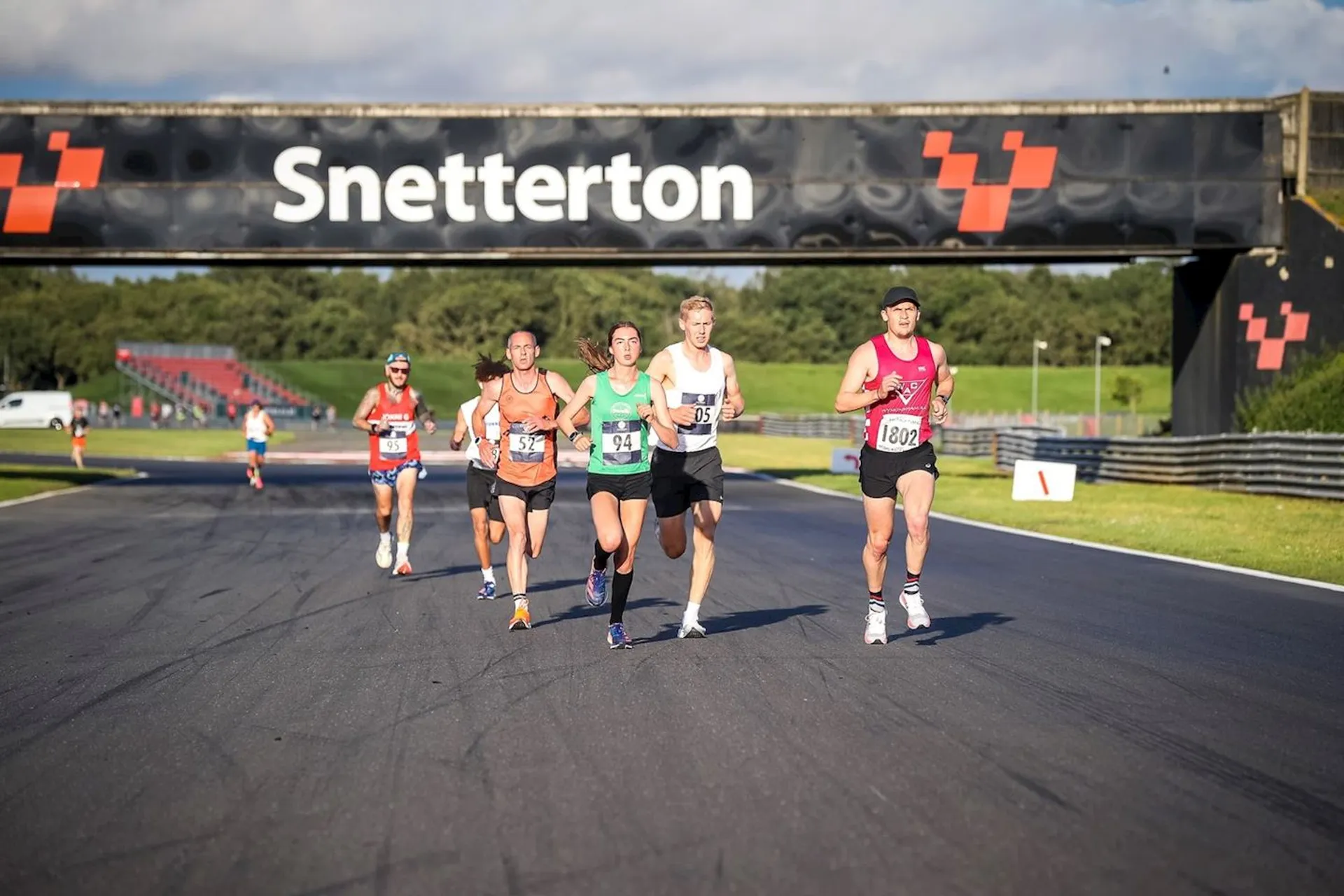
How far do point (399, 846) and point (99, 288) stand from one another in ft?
506

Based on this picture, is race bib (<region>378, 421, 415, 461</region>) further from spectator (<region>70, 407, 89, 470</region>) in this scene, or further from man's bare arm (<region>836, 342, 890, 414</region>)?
spectator (<region>70, 407, 89, 470</region>)

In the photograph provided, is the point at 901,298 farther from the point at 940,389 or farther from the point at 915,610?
the point at 915,610

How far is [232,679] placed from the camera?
30.1ft

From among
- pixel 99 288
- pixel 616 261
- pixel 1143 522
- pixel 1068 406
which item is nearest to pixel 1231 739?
pixel 1143 522

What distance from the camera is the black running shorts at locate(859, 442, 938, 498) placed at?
33.6 feet

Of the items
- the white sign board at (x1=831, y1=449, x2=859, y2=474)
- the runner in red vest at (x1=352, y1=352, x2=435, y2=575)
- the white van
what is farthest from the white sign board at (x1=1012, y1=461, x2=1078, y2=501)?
the white van

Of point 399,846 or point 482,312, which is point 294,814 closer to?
point 399,846

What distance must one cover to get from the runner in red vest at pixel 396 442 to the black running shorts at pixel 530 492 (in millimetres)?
3173

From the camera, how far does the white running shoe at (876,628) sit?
10133mm

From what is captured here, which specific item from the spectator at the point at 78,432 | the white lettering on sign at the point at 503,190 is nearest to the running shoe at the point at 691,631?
the white lettering on sign at the point at 503,190

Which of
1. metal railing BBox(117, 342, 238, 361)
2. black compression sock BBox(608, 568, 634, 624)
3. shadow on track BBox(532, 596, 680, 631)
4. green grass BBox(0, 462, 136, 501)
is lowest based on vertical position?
green grass BBox(0, 462, 136, 501)

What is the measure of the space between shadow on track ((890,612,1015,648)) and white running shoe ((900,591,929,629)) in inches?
4.1

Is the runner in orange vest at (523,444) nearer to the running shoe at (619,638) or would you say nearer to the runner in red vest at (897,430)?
the running shoe at (619,638)

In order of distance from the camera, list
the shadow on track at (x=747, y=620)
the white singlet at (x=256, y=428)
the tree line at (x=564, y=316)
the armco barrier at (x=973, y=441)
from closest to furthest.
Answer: the shadow on track at (x=747, y=620), the white singlet at (x=256, y=428), the armco barrier at (x=973, y=441), the tree line at (x=564, y=316)
